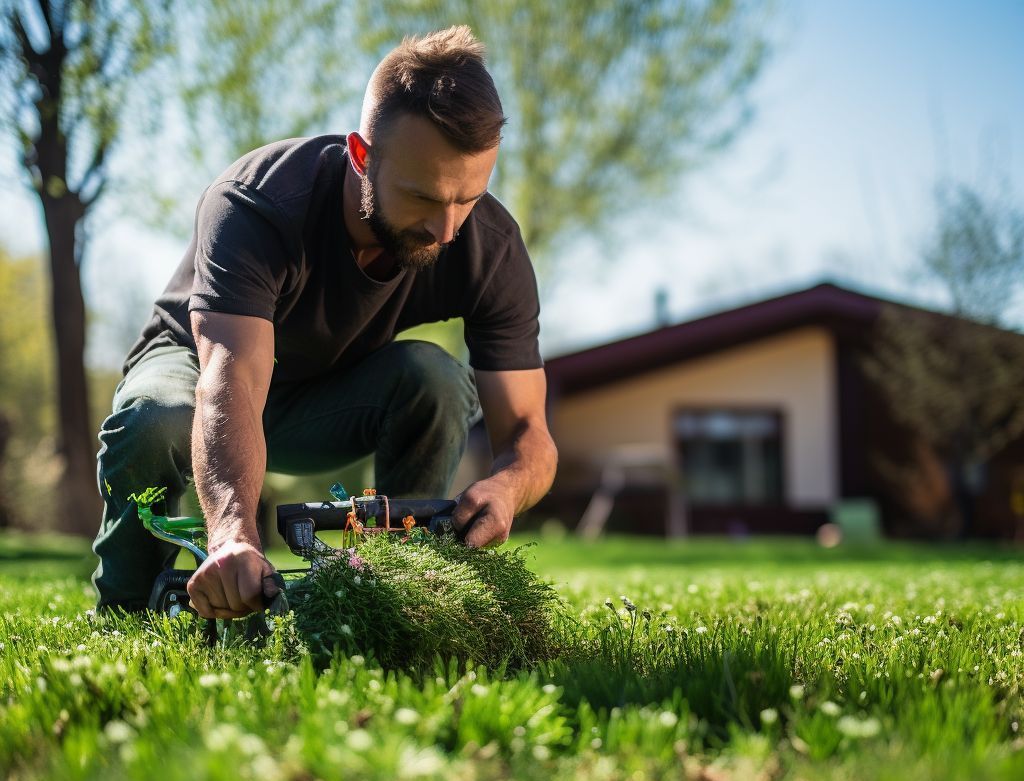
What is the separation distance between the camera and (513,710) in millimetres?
2002

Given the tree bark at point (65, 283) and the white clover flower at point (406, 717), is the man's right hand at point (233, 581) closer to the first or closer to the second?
the white clover flower at point (406, 717)

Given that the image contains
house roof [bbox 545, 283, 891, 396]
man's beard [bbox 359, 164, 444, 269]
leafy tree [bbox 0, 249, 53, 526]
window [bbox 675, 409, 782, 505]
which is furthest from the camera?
leafy tree [bbox 0, 249, 53, 526]

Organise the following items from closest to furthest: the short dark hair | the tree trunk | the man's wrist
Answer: the man's wrist, the short dark hair, the tree trunk

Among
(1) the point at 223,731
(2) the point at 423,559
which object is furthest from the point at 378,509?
(1) the point at 223,731

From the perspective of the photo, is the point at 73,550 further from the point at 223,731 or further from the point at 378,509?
the point at 223,731

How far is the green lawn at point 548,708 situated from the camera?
5.56 ft

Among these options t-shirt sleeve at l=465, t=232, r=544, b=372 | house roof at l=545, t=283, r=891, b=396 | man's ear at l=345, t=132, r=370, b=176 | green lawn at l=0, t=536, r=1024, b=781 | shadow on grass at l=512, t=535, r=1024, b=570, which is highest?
house roof at l=545, t=283, r=891, b=396

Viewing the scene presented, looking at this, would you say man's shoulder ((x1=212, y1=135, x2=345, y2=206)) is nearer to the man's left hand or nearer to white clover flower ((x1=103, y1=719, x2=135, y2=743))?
the man's left hand

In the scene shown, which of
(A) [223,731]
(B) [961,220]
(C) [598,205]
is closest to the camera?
(A) [223,731]

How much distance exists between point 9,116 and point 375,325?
33.9 feet

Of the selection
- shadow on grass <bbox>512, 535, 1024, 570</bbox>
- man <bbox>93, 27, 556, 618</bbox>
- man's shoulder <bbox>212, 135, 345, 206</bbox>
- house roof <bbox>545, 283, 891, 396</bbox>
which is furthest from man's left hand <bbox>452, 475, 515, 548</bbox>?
house roof <bbox>545, 283, 891, 396</bbox>

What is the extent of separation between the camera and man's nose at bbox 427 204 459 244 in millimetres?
3154

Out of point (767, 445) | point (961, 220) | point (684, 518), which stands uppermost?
point (961, 220)

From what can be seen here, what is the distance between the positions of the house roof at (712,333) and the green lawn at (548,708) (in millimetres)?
12972
